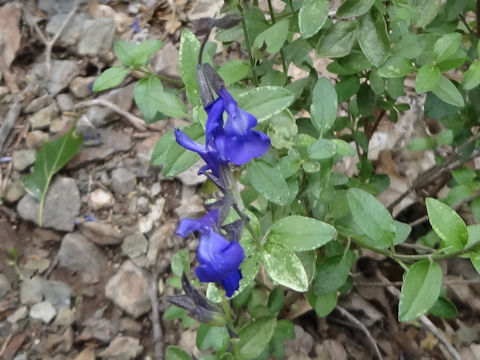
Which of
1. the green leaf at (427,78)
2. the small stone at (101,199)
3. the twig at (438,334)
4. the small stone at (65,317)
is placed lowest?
the small stone at (65,317)

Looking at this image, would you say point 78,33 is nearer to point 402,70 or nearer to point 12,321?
point 12,321

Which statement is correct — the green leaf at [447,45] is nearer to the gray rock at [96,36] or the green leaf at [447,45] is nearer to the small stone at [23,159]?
the small stone at [23,159]

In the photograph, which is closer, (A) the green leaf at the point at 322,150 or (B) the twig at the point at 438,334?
(A) the green leaf at the point at 322,150

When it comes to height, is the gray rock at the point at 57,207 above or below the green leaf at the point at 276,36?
below

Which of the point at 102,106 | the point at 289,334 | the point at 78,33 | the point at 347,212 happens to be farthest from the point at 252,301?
the point at 78,33

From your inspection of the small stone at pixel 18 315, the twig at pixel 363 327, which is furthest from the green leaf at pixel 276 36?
Answer: the small stone at pixel 18 315

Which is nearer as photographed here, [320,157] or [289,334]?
[320,157]

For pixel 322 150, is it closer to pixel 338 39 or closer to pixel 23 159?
pixel 338 39
